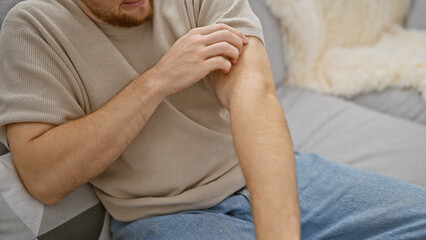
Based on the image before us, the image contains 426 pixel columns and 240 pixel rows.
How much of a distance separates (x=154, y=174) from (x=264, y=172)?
355 millimetres

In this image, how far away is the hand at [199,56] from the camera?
3.08 ft

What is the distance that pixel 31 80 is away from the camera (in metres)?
0.91

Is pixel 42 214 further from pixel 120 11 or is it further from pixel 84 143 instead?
pixel 120 11

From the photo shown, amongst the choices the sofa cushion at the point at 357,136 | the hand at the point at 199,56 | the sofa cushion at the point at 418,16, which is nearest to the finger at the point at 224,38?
the hand at the point at 199,56

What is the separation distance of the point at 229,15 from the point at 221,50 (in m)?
0.13

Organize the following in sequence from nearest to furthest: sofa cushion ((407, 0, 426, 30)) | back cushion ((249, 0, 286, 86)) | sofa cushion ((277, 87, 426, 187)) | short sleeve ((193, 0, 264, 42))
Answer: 1. short sleeve ((193, 0, 264, 42))
2. sofa cushion ((277, 87, 426, 187))
3. back cushion ((249, 0, 286, 86))
4. sofa cushion ((407, 0, 426, 30))

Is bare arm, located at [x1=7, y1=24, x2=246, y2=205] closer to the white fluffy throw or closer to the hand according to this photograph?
the hand

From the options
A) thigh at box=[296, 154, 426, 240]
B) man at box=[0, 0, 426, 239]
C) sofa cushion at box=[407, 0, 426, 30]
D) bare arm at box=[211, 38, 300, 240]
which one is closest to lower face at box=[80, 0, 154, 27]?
man at box=[0, 0, 426, 239]

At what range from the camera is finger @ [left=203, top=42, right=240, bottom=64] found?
0.93m

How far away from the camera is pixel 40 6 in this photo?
0.98m

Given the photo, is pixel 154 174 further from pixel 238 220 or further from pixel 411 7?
pixel 411 7

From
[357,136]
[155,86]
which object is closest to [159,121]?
[155,86]

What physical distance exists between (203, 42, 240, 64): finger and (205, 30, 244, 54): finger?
1cm

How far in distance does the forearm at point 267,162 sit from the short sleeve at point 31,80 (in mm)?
378
